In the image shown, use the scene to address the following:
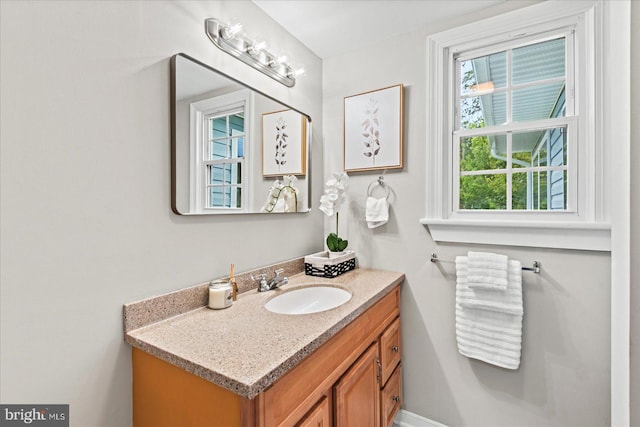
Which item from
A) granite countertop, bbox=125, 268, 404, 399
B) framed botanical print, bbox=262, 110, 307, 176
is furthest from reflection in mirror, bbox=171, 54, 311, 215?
granite countertop, bbox=125, 268, 404, 399

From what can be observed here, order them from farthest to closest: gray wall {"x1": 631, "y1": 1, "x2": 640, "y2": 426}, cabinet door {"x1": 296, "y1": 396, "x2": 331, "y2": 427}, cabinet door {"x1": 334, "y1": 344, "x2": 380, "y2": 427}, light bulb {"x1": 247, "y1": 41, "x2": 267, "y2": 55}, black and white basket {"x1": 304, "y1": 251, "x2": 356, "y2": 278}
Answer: black and white basket {"x1": 304, "y1": 251, "x2": 356, "y2": 278}
light bulb {"x1": 247, "y1": 41, "x2": 267, "y2": 55}
cabinet door {"x1": 334, "y1": 344, "x2": 380, "y2": 427}
cabinet door {"x1": 296, "y1": 396, "x2": 331, "y2": 427}
gray wall {"x1": 631, "y1": 1, "x2": 640, "y2": 426}

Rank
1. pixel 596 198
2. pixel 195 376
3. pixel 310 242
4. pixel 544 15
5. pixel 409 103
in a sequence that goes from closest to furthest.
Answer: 1. pixel 195 376
2. pixel 596 198
3. pixel 544 15
4. pixel 409 103
5. pixel 310 242

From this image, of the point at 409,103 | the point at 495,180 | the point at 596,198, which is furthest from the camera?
the point at 409,103


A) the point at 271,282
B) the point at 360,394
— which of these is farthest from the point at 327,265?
the point at 360,394

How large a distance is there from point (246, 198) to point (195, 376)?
79 cm

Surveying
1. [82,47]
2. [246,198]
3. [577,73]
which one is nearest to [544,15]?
[577,73]

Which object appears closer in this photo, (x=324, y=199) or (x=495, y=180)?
(x=495, y=180)

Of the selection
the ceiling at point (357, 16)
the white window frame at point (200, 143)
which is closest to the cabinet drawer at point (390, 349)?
the white window frame at point (200, 143)

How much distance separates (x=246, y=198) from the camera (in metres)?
1.41

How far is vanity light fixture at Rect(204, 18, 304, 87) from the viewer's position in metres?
1.27

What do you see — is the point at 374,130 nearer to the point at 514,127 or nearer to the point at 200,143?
the point at 514,127

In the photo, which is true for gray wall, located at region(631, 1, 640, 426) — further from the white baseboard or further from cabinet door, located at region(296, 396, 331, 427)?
the white baseboard

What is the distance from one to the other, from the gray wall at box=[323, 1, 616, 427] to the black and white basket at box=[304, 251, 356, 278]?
0.17m

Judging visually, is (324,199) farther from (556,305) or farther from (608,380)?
(608,380)
